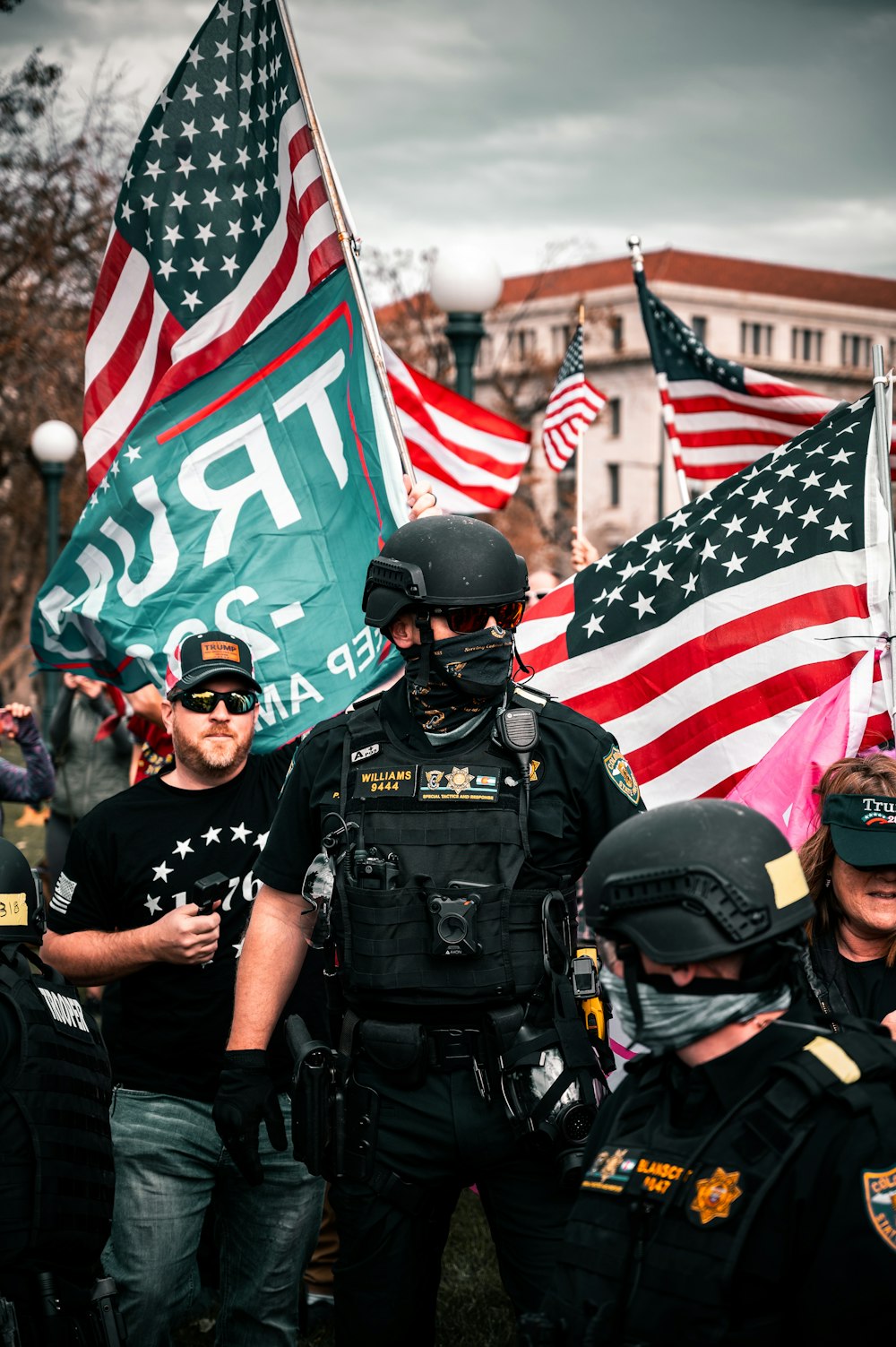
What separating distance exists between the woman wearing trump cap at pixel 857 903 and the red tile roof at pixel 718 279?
67.3 m

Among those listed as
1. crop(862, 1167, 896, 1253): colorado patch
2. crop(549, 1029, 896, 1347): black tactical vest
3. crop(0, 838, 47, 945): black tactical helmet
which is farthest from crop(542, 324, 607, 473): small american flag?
crop(862, 1167, 896, 1253): colorado patch

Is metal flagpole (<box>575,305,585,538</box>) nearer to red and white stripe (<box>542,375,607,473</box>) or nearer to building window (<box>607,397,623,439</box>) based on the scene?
red and white stripe (<box>542,375,607,473</box>)

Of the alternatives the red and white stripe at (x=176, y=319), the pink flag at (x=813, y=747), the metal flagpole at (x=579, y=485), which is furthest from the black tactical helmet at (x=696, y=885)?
the metal flagpole at (x=579, y=485)

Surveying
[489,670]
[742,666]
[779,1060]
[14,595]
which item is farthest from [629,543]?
[14,595]

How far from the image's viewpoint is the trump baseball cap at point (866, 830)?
3.54 meters

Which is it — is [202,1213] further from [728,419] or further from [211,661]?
[728,419]

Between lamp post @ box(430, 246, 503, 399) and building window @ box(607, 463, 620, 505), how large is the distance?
6321 centimetres

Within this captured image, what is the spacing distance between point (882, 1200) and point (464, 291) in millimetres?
7225

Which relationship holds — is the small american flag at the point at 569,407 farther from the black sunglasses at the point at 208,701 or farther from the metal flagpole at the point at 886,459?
the black sunglasses at the point at 208,701

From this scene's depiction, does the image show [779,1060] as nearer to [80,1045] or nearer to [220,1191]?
[80,1045]

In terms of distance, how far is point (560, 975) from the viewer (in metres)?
3.31

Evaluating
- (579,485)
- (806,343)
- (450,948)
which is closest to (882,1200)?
(450,948)

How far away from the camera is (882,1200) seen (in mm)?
1936

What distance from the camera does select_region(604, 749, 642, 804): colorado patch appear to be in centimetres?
346
